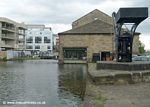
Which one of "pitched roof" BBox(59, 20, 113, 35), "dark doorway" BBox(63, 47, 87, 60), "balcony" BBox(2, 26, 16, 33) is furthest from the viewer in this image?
"balcony" BBox(2, 26, 16, 33)

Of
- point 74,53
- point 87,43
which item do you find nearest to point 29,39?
point 74,53

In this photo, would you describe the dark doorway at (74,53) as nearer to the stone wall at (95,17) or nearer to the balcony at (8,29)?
the stone wall at (95,17)

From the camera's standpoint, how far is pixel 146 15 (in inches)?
952

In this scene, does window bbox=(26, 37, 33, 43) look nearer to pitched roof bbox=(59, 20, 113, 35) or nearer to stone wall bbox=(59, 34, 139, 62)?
pitched roof bbox=(59, 20, 113, 35)

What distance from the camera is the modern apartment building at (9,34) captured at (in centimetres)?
10438

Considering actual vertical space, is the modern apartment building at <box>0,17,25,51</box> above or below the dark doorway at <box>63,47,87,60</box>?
above

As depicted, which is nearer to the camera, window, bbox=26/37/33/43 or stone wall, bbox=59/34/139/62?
stone wall, bbox=59/34/139/62

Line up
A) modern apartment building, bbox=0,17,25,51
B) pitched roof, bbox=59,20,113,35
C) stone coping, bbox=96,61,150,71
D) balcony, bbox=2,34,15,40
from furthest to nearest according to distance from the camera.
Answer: balcony, bbox=2,34,15,40 → modern apartment building, bbox=0,17,25,51 → pitched roof, bbox=59,20,113,35 → stone coping, bbox=96,61,150,71

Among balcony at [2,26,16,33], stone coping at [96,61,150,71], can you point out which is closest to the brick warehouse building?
stone coping at [96,61,150,71]

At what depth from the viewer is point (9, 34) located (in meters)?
114

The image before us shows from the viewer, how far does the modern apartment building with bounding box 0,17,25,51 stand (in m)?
104

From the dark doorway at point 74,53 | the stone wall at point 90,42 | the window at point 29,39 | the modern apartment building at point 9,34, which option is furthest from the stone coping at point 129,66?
the window at point 29,39

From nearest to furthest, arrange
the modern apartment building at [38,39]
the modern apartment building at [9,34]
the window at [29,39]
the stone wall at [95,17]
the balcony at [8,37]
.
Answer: the stone wall at [95,17], the modern apartment building at [9,34], the balcony at [8,37], the window at [29,39], the modern apartment building at [38,39]

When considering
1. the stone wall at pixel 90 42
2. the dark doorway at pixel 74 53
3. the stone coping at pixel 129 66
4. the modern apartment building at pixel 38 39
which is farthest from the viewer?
the modern apartment building at pixel 38 39
